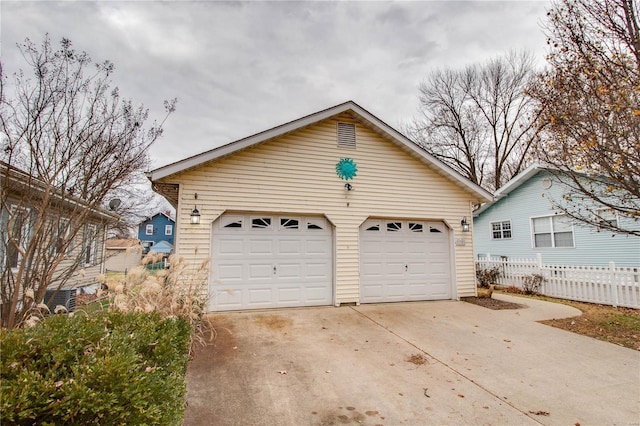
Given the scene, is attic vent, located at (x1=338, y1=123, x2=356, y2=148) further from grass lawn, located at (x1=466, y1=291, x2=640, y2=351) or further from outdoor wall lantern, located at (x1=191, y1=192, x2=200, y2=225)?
grass lawn, located at (x1=466, y1=291, x2=640, y2=351)

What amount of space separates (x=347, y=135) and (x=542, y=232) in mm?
11534

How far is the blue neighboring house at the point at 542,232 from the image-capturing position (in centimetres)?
1250

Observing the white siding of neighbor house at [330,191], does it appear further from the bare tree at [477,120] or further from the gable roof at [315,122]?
the bare tree at [477,120]

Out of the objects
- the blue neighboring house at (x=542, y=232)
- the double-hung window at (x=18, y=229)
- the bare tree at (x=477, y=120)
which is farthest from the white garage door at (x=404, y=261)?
the bare tree at (x=477, y=120)

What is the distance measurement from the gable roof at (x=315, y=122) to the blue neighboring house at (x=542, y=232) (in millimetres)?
5021

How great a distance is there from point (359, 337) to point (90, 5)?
7618 mm

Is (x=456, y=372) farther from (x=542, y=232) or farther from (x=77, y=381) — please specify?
(x=542, y=232)

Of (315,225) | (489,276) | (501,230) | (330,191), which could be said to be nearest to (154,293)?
(315,225)

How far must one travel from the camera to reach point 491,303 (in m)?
9.16

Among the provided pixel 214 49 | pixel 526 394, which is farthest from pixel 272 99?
pixel 526 394

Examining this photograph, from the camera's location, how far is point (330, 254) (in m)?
8.75

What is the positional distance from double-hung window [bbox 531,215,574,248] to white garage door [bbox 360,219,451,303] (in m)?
7.61

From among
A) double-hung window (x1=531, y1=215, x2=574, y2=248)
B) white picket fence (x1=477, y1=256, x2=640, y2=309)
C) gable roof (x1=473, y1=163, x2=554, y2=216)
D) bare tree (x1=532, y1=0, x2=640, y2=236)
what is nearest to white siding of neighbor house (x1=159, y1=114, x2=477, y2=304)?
white picket fence (x1=477, y1=256, x2=640, y2=309)

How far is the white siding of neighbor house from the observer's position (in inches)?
309
